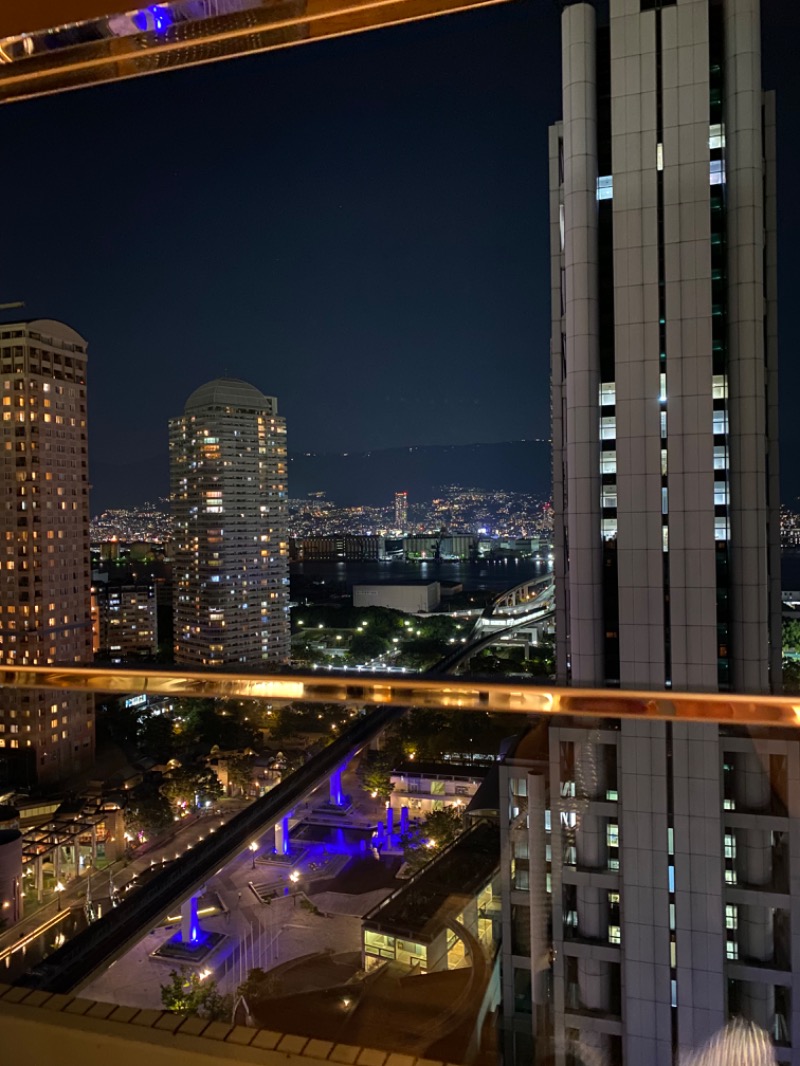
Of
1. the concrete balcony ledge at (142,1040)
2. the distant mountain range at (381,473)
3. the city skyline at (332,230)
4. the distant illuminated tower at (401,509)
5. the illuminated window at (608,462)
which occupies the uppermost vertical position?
the city skyline at (332,230)

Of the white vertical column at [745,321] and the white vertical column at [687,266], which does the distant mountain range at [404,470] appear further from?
the white vertical column at [687,266]

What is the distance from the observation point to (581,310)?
502 centimetres

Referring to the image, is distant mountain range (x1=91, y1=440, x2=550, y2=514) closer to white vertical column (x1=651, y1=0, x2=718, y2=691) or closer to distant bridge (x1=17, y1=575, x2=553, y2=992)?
white vertical column (x1=651, y1=0, x2=718, y2=691)

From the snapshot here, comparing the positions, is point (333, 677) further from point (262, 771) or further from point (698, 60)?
point (262, 771)

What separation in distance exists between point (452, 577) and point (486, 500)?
8296mm

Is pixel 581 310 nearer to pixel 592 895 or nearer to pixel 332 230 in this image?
pixel 592 895

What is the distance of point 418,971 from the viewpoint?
1.96 metres

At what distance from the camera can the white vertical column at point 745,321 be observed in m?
4.78

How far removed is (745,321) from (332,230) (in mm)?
31616

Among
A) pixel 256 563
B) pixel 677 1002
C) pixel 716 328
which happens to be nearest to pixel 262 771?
pixel 677 1002

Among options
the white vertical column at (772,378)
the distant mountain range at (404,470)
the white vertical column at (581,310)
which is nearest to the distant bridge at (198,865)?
the white vertical column at (581,310)

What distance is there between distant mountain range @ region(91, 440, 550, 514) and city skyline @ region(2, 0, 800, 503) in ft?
3.68

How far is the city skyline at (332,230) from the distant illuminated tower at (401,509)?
212 inches

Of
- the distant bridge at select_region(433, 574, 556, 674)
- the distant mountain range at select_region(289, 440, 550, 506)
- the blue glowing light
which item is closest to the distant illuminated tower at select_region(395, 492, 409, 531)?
the distant mountain range at select_region(289, 440, 550, 506)
